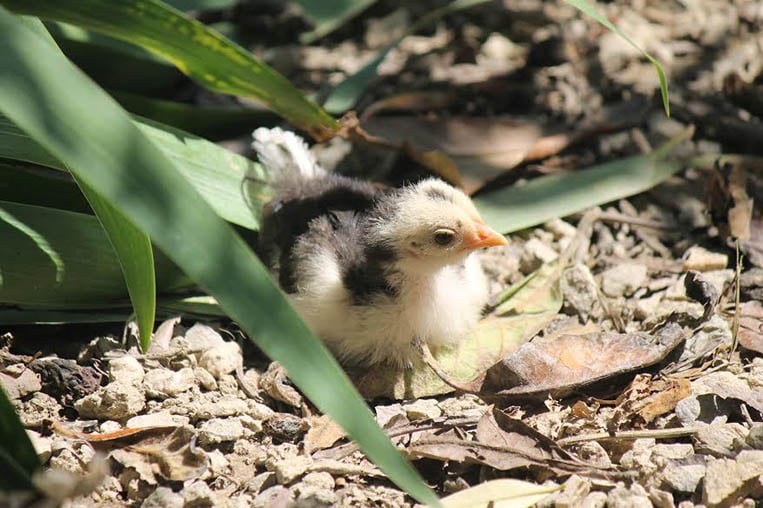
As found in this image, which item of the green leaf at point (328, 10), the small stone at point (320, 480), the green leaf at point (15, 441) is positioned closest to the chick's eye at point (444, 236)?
the small stone at point (320, 480)

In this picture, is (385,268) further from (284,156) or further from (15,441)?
(15,441)

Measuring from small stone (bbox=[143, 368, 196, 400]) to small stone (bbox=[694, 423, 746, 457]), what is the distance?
146cm

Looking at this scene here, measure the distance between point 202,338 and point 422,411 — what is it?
2.54 ft

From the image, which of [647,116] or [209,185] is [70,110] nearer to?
[209,185]

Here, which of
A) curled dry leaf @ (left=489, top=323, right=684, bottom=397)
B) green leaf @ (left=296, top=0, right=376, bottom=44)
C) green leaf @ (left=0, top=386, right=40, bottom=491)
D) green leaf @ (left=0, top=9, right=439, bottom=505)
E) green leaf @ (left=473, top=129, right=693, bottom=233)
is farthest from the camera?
green leaf @ (left=296, top=0, right=376, bottom=44)

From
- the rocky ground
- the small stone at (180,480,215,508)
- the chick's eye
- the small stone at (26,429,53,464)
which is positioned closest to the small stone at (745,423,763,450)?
the rocky ground

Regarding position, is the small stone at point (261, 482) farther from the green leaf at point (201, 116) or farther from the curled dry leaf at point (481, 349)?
the green leaf at point (201, 116)

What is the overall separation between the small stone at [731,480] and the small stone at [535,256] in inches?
48.8

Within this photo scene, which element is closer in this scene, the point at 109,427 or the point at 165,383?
the point at 109,427

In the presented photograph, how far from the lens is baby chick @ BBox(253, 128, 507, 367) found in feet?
9.49

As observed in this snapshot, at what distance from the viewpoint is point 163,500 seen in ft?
7.41

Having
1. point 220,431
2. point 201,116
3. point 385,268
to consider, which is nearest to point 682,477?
point 385,268

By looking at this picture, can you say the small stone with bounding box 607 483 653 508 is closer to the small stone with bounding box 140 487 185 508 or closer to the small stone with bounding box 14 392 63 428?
the small stone with bounding box 140 487 185 508

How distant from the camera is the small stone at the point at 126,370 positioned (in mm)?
2723
